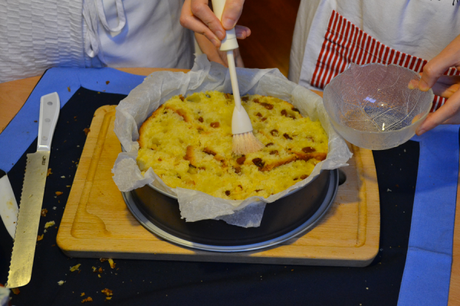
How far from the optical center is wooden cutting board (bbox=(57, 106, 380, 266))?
1069 millimetres

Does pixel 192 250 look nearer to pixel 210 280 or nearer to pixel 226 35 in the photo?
pixel 210 280

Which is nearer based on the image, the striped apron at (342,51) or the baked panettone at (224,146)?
the baked panettone at (224,146)

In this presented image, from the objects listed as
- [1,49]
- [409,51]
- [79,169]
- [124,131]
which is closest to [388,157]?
[409,51]

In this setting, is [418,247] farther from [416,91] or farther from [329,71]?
[329,71]

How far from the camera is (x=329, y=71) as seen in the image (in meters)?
1.70

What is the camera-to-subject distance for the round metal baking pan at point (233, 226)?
103cm

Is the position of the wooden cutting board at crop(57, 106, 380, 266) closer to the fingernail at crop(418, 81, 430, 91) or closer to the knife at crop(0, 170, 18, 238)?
the knife at crop(0, 170, 18, 238)

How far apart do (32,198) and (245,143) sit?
2.15 ft

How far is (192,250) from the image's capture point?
1.07 metres

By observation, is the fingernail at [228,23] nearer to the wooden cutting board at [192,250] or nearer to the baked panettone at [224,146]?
the baked panettone at [224,146]

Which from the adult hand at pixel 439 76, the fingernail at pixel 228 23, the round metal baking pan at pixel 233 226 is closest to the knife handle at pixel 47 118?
the round metal baking pan at pixel 233 226

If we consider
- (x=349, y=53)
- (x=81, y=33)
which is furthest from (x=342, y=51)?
(x=81, y=33)

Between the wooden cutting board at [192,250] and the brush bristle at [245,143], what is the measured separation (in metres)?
0.30

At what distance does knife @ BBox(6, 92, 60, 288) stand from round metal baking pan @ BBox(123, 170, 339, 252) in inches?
10.9
